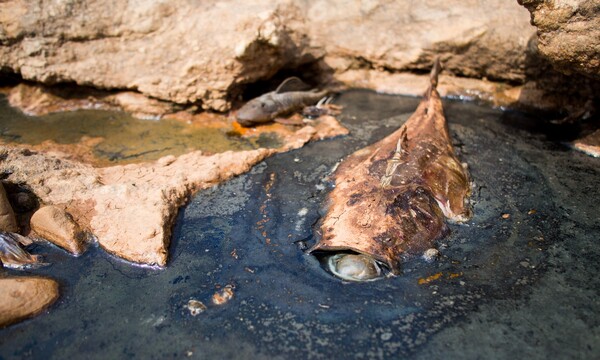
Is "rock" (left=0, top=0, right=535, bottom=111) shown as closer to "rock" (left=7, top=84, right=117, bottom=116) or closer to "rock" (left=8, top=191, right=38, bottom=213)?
"rock" (left=7, top=84, right=117, bottom=116)

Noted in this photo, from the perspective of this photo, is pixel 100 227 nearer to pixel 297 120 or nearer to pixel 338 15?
pixel 297 120

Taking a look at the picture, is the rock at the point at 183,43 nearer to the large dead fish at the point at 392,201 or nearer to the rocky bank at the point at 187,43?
the rocky bank at the point at 187,43

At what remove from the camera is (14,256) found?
376cm

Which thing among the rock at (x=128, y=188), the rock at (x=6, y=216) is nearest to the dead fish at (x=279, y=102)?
the rock at (x=128, y=188)

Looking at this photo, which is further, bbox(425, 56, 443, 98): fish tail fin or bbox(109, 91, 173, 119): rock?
bbox(109, 91, 173, 119): rock

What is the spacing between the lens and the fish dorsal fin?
22.6ft

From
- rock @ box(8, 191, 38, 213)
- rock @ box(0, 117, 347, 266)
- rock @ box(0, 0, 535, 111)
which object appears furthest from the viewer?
rock @ box(0, 0, 535, 111)

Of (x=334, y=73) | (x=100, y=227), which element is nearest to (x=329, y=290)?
(x=100, y=227)

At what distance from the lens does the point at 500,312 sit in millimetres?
3393

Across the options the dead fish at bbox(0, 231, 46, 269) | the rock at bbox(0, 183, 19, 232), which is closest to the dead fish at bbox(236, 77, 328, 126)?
the rock at bbox(0, 183, 19, 232)

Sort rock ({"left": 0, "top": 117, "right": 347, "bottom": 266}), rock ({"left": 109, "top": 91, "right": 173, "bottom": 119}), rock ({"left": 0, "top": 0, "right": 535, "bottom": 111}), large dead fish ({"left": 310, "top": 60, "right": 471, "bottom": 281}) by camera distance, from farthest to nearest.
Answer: rock ({"left": 109, "top": 91, "right": 173, "bottom": 119}) → rock ({"left": 0, "top": 0, "right": 535, "bottom": 111}) → rock ({"left": 0, "top": 117, "right": 347, "bottom": 266}) → large dead fish ({"left": 310, "top": 60, "right": 471, "bottom": 281})

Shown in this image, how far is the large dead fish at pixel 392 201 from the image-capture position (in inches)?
145

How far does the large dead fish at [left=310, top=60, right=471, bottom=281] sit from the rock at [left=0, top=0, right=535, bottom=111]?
7.26 ft

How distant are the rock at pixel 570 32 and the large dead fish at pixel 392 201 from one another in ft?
4.70
